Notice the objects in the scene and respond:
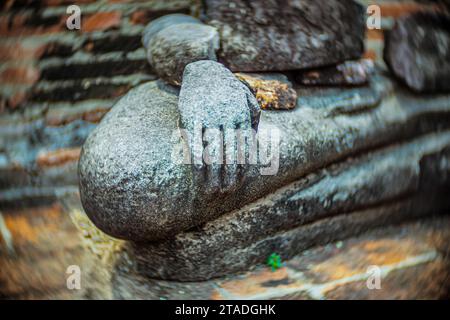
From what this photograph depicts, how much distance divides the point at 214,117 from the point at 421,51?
949mm

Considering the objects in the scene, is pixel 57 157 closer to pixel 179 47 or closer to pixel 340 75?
pixel 179 47

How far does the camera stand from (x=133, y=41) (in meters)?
1.62

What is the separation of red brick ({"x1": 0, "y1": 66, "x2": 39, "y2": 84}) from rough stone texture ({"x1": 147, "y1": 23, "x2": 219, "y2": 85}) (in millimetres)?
433

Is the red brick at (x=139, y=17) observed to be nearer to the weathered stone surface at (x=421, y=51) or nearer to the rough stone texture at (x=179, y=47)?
the rough stone texture at (x=179, y=47)

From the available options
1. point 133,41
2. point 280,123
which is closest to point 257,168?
point 280,123

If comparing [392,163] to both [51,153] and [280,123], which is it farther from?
[51,153]

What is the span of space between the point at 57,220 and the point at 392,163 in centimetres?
128

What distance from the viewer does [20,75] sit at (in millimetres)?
1594

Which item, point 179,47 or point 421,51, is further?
point 421,51

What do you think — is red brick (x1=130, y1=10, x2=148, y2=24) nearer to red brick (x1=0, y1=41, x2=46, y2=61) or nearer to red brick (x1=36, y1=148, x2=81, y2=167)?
red brick (x1=0, y1=41, x2=46, y2=61)

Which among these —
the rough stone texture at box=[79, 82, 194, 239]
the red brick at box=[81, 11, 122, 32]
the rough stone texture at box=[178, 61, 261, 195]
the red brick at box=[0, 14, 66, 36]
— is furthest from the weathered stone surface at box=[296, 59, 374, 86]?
the red brick at box=[0, 14, 66, 36]

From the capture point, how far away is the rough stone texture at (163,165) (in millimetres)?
1271

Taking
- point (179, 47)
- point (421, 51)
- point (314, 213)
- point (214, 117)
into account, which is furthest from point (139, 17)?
point (421, 51)

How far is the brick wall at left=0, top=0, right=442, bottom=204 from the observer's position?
1548mm
